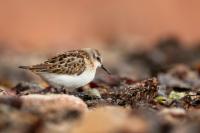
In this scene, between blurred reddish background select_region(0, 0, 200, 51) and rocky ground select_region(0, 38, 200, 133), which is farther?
blurred reddish background select_region(0, 0, 200, 51)

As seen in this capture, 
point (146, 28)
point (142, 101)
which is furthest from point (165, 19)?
point (142, 101)

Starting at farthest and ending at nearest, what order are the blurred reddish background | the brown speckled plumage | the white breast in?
the blurred reddish background, the brown speckled plumage, the white breast

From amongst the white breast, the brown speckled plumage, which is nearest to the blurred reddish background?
the brown speckled plumage

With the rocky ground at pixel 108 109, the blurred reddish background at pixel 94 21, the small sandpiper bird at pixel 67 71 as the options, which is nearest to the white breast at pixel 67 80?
the small sandpiper bird at pixel 67 71

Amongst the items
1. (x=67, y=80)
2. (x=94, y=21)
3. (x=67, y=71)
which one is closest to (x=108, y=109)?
(x=67, y=80)

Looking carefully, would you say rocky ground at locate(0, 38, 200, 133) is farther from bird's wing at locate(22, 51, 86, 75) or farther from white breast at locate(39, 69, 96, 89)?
bird's wing at locate(22, 51, 86, 75)

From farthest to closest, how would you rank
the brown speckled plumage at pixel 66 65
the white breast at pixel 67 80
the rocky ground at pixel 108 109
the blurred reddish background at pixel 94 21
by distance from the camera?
the blurred reddish background at pixel 94 21
the brown speckled plumage at pixel 66 65
the white breast at pixel 67 80
the rocky ground at pixel 108 109

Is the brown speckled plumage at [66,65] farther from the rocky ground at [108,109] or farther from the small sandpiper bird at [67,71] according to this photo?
the rocky ground at [108,109]
